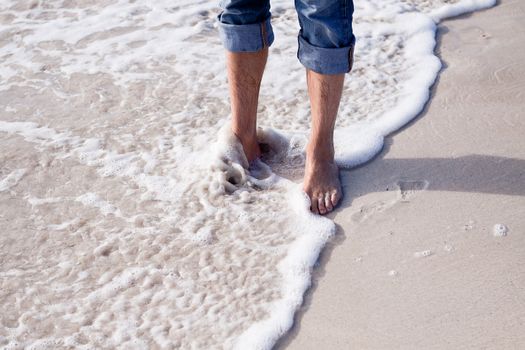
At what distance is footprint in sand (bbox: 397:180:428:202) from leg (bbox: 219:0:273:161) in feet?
1.91

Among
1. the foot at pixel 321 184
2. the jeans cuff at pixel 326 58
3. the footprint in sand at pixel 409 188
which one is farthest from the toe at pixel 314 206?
the jeans cuff at pixel 326 58

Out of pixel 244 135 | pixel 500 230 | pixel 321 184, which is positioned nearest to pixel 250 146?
pixel 244 135

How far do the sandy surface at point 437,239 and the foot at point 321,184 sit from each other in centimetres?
6

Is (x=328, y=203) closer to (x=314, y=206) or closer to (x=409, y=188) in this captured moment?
(x=314, y=206)

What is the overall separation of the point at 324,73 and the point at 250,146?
51 centimetres

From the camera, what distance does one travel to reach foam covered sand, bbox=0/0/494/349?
2098 mm

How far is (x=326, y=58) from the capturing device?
2.28 m

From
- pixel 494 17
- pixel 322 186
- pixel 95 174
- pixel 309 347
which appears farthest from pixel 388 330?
pixel 494 17

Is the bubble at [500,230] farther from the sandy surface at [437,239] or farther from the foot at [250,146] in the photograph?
the foot at [250,146]

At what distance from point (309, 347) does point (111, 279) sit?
0.68 m

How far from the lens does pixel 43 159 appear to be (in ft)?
9.26

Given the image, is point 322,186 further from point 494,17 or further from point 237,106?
point 494,17

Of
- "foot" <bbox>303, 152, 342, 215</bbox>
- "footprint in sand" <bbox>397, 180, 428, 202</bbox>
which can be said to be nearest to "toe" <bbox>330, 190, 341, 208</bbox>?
"foot" <bbox>303, 152, 342, 215</bbox>

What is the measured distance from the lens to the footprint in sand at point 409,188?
8.19 feet
